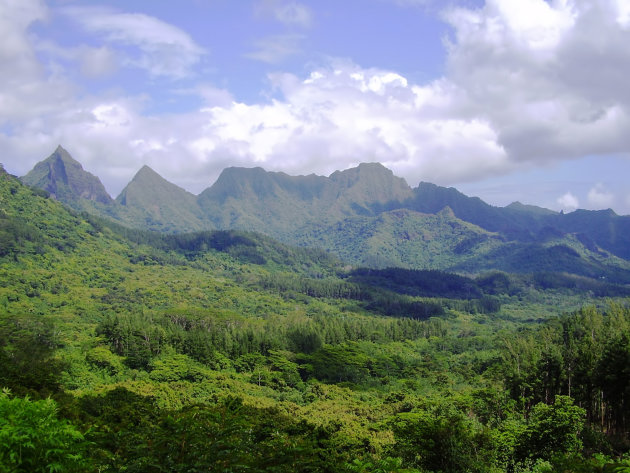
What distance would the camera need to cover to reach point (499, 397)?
162ft

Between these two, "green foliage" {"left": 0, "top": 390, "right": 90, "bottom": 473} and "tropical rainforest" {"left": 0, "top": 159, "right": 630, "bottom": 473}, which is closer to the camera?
"green foliage" {"left": 0, "top": 390, "right": 90, "bottom": 473}

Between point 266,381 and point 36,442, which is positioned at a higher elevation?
point 36,442

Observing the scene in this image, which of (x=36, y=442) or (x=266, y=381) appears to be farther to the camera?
(x=266, y=381)

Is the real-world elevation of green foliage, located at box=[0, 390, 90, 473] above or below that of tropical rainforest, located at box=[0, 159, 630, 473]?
above

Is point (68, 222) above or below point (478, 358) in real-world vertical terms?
above

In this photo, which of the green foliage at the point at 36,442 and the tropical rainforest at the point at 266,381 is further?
the tropical rainforest at the point at 266,381

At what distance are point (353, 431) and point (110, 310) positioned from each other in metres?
93.8

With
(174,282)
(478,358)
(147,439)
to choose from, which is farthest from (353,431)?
(174,282)

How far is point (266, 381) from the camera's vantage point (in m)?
67.3

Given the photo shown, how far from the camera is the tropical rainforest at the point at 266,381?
50.6 feet

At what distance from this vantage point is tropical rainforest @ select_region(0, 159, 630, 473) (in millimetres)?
15422

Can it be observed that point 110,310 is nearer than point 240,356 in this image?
No

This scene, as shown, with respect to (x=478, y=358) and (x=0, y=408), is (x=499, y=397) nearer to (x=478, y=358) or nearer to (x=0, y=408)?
(x=478, y=358)

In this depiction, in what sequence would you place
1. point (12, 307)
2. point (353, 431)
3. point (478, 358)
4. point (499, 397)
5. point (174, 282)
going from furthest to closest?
point (174, 282) < point (12, 307) < point (478, 358) < point (499, 397) < point (353, 431)
